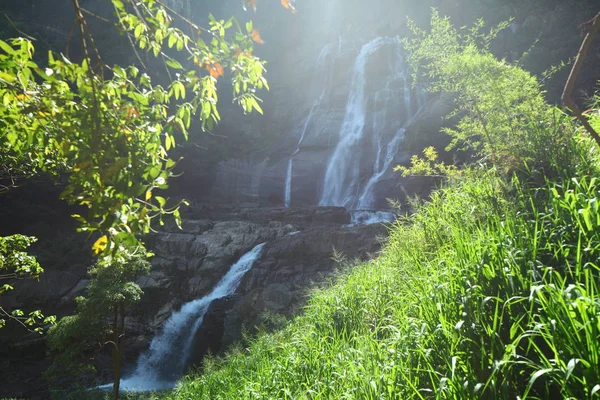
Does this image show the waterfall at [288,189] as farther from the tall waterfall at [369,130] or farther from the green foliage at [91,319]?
the green foliage at [91,319]

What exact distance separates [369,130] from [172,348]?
18.8 m

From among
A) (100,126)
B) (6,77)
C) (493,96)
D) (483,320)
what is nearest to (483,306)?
(483,320)

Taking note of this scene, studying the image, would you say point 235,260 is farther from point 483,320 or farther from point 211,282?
point 483,320

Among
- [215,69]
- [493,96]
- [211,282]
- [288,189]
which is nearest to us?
[215,69]

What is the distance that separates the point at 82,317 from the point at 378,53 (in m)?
27.0

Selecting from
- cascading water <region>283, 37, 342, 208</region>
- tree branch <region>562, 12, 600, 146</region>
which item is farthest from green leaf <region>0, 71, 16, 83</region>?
cascading water <region>283, 37, 342, 208</region>

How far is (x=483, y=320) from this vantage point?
6.57ft

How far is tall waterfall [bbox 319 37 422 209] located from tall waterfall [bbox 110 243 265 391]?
1079 centimetres

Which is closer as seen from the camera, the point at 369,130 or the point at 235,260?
the point at 235,260

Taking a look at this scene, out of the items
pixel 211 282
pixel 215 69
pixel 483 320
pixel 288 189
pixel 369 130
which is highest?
pixel 369 130

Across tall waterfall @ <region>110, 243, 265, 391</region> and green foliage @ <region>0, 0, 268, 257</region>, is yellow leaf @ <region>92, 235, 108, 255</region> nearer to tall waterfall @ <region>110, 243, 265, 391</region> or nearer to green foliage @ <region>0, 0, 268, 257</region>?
green foliage @ <region>0, 0, 268, 257</region>

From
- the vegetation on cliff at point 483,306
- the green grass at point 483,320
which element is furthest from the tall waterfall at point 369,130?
the green grass at point 483,320

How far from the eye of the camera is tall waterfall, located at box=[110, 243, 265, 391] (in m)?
13.1

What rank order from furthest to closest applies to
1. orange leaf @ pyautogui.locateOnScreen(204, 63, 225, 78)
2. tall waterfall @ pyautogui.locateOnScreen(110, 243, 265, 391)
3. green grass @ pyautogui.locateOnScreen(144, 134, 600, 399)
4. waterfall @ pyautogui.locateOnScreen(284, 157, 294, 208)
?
waterfall @ pyautogui.locateOnScreen(284, 157, 294, 208) → tall waterfall @ pyautogui.locateOnScreen(110, 243, 265, 391) → green grass @ pyautogui.locateOnScreen(144, 134, 600, 399) → orange leaf @ pyautogui.locateOnScreen(204, 63, 225, 78)
